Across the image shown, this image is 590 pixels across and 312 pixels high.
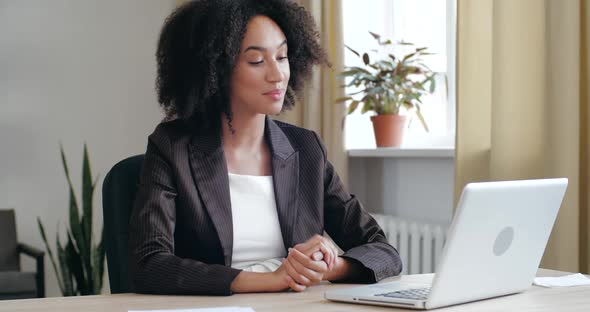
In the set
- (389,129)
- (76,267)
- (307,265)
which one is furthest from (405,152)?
(307,265)

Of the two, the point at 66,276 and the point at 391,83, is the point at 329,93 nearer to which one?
the point at 391,83

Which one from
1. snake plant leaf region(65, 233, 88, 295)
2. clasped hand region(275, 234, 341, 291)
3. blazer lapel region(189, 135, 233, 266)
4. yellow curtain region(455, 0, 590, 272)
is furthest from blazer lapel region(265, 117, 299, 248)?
snake plant leaf region(65, 233, 88, 295)

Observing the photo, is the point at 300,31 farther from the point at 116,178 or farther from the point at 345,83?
the point at 345,83

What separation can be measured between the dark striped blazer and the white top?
0.08 feet

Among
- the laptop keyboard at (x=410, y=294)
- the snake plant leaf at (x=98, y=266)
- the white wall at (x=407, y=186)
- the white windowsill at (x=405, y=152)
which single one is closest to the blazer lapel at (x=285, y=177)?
the laptop keyboard at (x=410, y=294)

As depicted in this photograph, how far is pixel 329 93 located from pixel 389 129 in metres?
0.36

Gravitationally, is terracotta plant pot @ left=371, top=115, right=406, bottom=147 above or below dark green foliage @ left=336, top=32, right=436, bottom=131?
below

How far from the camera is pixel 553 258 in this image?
8.41 feet

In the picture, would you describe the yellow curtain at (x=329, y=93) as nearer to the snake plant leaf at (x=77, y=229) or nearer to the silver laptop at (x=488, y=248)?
the snake plant leaf at (x=77, y=229)

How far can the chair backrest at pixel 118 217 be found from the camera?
187 cm

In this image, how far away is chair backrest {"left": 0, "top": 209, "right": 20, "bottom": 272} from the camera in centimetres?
423

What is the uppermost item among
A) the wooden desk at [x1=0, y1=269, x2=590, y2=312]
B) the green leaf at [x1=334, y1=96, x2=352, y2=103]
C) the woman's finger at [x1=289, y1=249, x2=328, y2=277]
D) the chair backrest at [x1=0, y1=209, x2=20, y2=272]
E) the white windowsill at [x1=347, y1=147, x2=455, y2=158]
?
the green leaf at [x1=334, y1=96, x2=352, y2=103]

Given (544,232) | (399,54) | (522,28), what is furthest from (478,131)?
(544,232)

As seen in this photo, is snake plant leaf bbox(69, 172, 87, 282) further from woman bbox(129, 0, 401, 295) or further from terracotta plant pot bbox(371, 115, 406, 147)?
woman bbox(129, 0, 401, 295)
